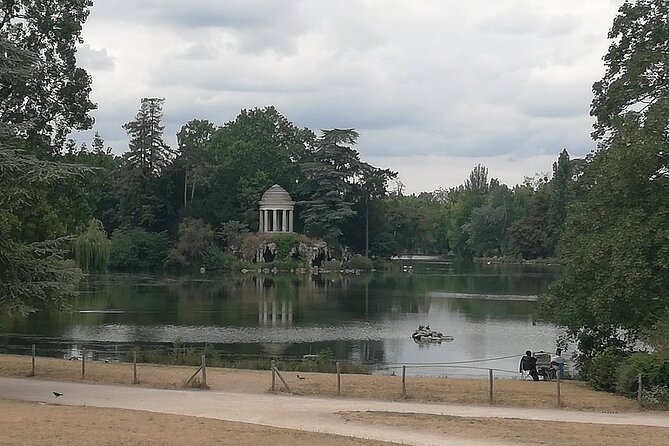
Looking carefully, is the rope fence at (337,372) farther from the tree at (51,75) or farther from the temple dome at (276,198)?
the temple dome at (276,198)

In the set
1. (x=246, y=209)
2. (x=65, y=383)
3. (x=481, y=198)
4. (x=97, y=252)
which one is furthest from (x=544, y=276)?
(x=65, y=383)

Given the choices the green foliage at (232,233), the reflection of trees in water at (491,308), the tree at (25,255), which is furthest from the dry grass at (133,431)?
the green foliage at (232,233)

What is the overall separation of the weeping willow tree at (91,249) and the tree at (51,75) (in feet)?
124

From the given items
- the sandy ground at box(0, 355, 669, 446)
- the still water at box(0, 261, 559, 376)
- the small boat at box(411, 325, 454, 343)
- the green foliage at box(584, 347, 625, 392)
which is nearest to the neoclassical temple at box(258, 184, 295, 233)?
the still water at box(0, 261, 559, 376)

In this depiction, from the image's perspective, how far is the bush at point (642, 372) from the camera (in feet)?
62.8

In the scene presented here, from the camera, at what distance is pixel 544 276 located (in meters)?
79.7

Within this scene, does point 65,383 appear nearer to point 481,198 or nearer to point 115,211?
point 115,211

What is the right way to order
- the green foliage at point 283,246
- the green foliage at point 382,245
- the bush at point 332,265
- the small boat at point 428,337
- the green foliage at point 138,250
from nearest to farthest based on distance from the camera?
1. the small boat at point 428,337
2. the green foliage at point 138,250
3. the green foliage at point 283,246
4. the bush at point 332,265
5. the green foliage at point 382,245

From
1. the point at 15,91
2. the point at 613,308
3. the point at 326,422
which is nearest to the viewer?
the point at 326,422

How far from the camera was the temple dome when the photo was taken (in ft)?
294

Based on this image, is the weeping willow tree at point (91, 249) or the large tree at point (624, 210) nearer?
the large tree at point (624, 210)

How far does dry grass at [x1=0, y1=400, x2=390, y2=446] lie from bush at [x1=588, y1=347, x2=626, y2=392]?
10.1m

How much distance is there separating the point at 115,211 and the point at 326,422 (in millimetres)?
78174

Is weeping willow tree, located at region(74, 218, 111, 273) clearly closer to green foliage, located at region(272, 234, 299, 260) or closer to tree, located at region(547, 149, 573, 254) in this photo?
green foliage, located at region(272, 234, 299, 260)
